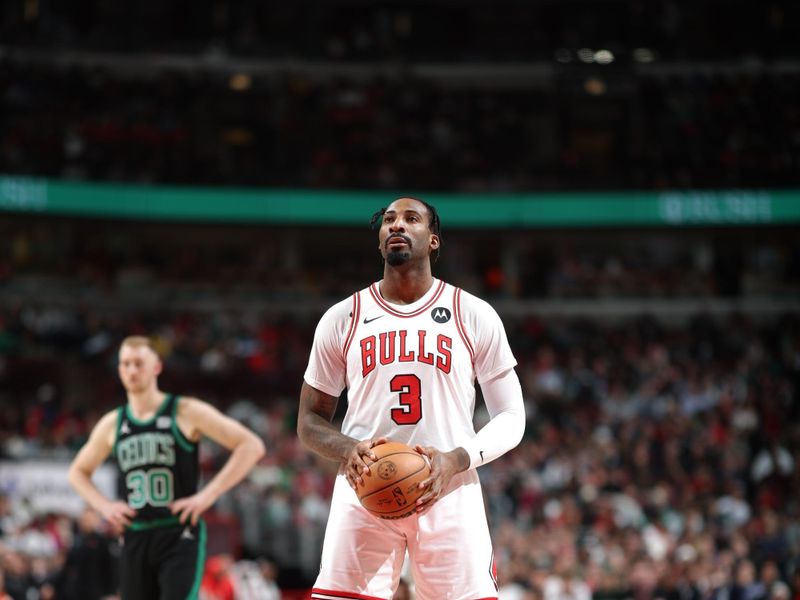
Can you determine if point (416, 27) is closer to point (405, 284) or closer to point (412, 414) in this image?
point (405, 284)

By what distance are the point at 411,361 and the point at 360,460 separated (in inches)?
23.7

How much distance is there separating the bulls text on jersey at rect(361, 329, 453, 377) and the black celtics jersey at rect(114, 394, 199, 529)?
8.62 ft

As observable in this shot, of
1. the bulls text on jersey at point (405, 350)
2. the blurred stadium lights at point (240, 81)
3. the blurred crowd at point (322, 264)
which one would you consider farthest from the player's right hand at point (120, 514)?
the blurred stadium lights at point (240, 81)

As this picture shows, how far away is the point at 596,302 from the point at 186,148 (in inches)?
424

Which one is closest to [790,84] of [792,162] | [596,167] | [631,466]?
[792,162]

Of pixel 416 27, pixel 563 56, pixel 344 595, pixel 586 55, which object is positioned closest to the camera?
pixel 344 595

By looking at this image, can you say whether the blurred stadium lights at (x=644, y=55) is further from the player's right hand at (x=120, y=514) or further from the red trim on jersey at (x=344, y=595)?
the red trim on jersey at (x=344, y=595)

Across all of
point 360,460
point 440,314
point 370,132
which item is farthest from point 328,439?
point 370,132

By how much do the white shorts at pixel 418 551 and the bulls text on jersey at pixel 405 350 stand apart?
22.1 inches

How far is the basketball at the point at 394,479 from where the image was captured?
5.12 metres

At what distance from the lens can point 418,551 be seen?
5594 millimetres

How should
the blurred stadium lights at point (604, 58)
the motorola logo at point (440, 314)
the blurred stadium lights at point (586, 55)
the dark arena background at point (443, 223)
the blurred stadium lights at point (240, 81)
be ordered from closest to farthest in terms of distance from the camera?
the motorola logo at point (440, 314) → the dark arena background at point (443, 223) → the blurred stadium lights at point (604, 58) → the blurred stadium lights at point (586, 55) → the blurred stadium lights at point (240, 81)

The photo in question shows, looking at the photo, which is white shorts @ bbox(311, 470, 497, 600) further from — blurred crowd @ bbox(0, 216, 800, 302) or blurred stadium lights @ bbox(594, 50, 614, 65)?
blurred stadium lights @ bbox(594, 50, 614, 65)

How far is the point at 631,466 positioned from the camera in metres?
20.1
